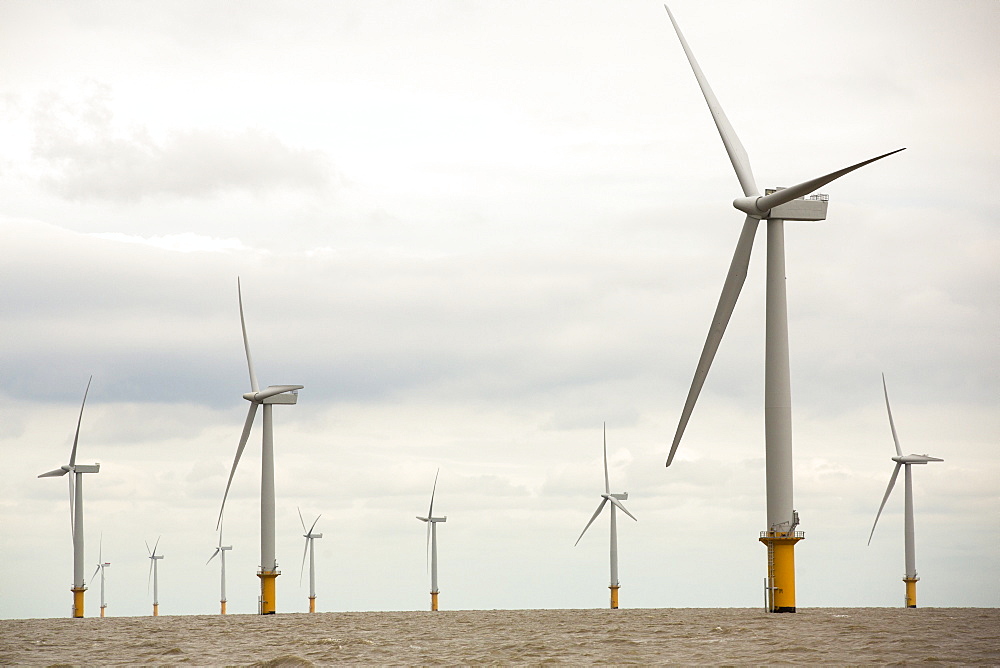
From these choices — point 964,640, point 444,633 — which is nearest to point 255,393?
point 444,633

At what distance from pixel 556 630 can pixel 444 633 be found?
7248 mm

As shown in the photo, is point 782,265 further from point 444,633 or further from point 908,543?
point 908,543

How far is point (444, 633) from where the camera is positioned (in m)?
76.6

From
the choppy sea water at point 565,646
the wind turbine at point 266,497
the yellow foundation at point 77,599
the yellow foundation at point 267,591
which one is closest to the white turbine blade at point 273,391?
the wind turbine at point 266,497

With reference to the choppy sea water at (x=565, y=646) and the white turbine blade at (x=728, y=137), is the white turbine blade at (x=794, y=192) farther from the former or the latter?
the choppy sea water at (x=565, y=646)

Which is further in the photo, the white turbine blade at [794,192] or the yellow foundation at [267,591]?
the yellow foundation at [267,591]

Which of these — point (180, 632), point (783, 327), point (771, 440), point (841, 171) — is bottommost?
point (180, 632)

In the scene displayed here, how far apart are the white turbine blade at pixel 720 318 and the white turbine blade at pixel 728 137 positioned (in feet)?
18.8

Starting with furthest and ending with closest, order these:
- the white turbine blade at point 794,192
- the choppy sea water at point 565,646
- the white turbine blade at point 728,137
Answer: the white turbine blade at point 728,137, the white turbine blade at point 794,192, the choppy sea water at point 565,646

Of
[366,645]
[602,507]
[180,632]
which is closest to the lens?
[366,645]

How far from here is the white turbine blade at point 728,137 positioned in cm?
7631

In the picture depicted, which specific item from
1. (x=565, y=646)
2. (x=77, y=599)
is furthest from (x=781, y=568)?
(x=77, y=599)

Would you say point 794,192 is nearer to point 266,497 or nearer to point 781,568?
point 781,568

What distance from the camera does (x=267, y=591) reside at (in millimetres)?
119875
